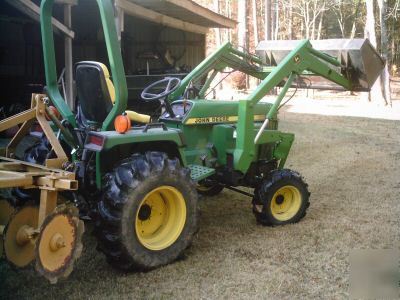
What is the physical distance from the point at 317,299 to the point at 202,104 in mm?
2185

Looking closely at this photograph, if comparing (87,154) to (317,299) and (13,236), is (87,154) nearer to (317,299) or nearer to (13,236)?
(13,236)

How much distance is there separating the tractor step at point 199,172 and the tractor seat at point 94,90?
39.2 inches

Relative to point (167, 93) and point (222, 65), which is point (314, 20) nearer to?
point (222, 65)

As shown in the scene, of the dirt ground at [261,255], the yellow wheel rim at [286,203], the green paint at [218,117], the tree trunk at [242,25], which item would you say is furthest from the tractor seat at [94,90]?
the tree trunk at [242,25]

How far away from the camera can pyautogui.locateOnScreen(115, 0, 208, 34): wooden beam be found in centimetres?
971

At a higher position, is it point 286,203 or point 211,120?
point 211,120

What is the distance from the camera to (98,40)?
13.5 m

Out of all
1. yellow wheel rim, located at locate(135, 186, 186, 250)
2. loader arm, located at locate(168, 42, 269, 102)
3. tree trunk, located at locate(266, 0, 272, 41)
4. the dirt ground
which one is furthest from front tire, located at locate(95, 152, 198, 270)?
tree trunk, located at locate(266, 0, 272, 41)

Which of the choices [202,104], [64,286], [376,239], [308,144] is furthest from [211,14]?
[64,286]

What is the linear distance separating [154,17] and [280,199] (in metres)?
7.83

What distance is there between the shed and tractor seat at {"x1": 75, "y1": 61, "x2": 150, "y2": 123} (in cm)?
388

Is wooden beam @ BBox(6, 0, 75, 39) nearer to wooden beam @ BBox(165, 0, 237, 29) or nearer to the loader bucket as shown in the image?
wooden beam @ BBox(165, 0, 237, 29)

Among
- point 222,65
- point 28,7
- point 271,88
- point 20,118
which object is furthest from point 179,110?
point 28,7

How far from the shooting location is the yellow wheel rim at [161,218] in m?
3.74
